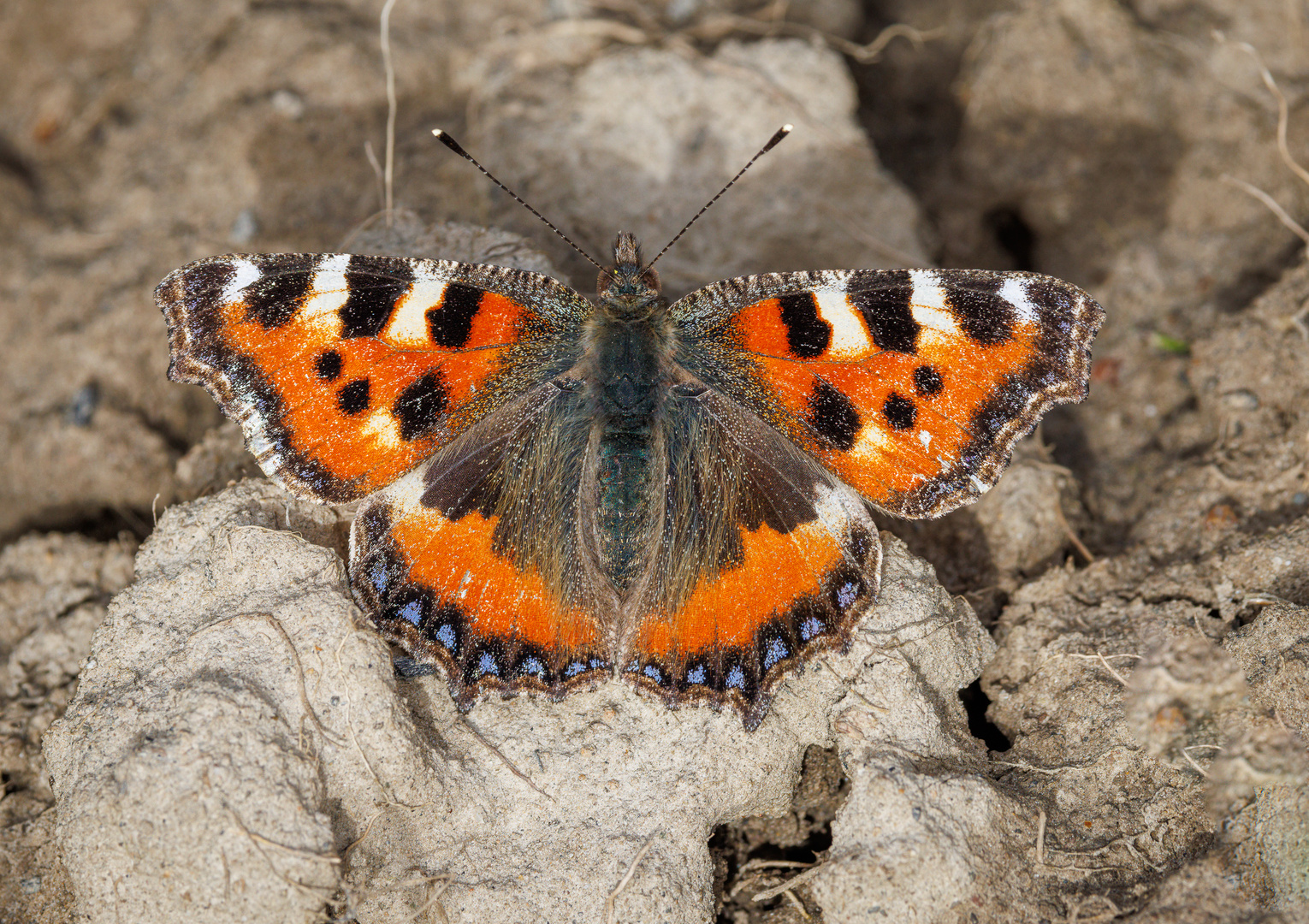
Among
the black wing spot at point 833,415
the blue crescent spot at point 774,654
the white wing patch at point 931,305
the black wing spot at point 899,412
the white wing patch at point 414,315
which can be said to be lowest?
the blue crescent spot at point 774,654

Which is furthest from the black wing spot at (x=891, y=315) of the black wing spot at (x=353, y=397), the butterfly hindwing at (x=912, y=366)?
the black wing spot at (x=353, y=397)

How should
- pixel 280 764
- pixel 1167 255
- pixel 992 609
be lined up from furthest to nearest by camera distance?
1. pixel 1167 255
2. pixel 992 609
3. pixel 280 764

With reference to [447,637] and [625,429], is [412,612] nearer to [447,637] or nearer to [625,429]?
[447,637]

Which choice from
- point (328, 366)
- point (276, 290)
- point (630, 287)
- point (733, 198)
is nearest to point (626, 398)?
point (630, 287)

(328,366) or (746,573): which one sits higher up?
(328,366)

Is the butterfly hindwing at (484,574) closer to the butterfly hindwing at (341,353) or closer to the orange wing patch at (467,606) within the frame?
the orange wing patch at (467,606)

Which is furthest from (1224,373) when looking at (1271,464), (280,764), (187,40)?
(187,40)

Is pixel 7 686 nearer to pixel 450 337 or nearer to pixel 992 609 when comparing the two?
pixel 450 337
